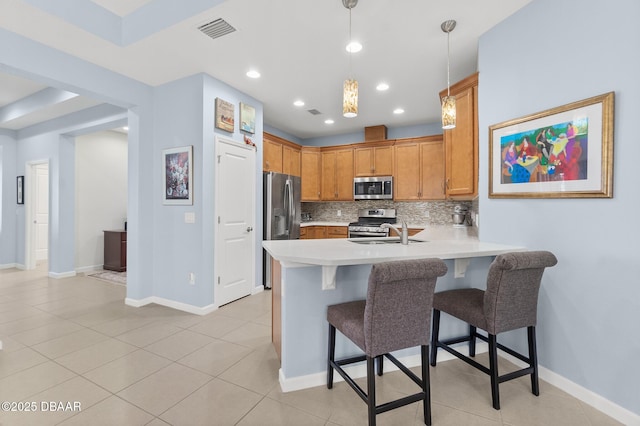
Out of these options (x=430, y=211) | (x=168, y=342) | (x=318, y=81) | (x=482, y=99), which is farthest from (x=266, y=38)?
(x=430, y=211)

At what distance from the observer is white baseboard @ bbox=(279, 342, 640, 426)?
65.9 inches

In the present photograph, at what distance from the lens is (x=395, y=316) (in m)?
1.55

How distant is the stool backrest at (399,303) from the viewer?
4.80 feet

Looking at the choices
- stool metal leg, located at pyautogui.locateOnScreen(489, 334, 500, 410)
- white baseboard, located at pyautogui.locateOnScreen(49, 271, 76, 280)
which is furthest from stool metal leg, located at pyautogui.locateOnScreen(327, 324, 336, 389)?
white baseboard, located at pyautogui.locateOnScreen(49, 271, 76, 280)

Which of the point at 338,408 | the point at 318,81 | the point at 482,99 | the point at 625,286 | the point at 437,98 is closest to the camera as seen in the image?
the point at 625,286

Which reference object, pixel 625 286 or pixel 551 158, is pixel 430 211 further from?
pixel 625 286

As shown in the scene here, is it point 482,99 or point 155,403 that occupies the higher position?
point 482,99

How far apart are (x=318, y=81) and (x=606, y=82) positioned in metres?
2.57

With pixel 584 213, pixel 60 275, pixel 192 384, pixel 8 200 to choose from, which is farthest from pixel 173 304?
pixel 8 200

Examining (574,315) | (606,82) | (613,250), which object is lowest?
(574,315)

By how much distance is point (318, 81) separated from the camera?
3.53 metres

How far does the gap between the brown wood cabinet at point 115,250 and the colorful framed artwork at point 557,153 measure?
5.82 m

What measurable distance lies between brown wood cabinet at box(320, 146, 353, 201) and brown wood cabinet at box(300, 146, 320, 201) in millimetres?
101

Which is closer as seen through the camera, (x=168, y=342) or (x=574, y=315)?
(x=574, y=315)
